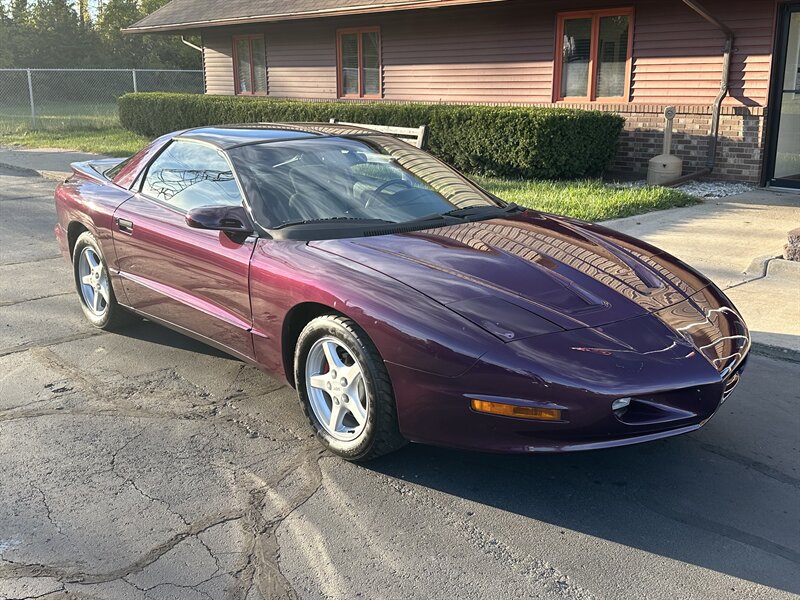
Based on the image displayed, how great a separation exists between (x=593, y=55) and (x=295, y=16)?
748 centimetres

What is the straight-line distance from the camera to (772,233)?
8.48 m

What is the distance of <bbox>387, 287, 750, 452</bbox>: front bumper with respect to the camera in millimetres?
2943

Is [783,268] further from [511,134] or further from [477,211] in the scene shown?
[511,134]

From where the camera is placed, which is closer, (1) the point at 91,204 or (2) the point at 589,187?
(1) the point at 91,204

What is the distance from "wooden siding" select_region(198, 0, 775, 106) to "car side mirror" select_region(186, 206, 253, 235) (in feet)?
32.0

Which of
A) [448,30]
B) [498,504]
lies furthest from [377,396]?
[448,30]

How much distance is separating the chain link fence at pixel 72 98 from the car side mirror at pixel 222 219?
70.4 ft

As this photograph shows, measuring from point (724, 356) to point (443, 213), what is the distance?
171 cm

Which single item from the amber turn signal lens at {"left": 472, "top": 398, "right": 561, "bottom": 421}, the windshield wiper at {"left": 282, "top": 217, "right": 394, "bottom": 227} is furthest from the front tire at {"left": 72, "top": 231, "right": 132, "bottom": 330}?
the amber turn signal lens at {"left": 472, "top": 398, "right": 561, "bottom": 421}

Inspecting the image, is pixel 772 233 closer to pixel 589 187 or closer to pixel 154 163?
pixel 589 187

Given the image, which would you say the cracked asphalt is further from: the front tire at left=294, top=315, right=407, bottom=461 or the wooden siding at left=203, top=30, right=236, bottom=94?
the wooden siding at left=203, top=30, right=236, bottom=94

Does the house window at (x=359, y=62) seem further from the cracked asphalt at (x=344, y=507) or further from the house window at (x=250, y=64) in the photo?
the cracked asphalt at (x=344, y=507)

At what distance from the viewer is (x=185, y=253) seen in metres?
4.32

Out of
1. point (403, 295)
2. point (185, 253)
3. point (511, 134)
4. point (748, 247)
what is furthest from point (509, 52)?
point (403, 295)
